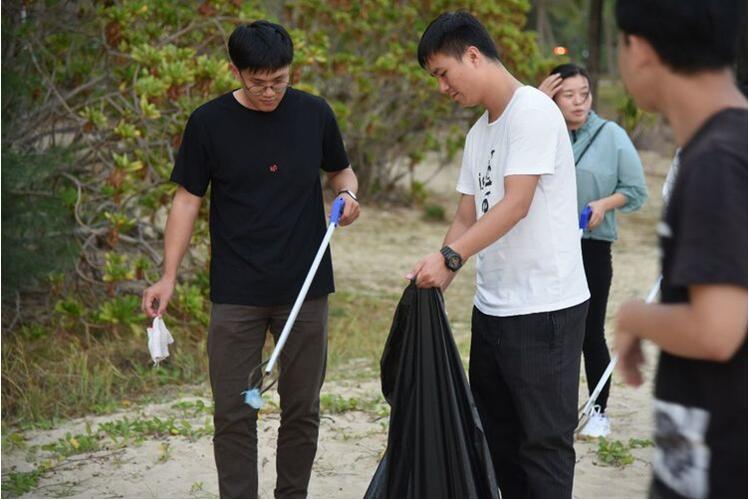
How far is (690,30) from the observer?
1909 millimetres

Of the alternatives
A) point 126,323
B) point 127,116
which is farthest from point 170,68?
point 126,323

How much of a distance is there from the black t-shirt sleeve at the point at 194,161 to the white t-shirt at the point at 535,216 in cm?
88

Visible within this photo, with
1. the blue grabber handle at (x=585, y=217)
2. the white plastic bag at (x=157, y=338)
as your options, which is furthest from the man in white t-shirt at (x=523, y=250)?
the blue grabber handle at (x=585, y=217)

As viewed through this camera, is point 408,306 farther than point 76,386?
No

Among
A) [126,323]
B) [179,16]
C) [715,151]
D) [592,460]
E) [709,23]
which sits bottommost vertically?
[592,460]

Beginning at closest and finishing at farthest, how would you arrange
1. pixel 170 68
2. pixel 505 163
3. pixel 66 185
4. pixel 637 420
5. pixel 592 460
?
pixel 505 163 < pixel 592 460 < pixel 637 420 < pixel 170 68 < pixel 66 185

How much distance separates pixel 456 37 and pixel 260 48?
0.61 m

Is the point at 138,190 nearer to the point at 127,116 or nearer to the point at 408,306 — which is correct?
the point at 127,116

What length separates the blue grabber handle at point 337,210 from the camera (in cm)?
358

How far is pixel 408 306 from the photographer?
329cm

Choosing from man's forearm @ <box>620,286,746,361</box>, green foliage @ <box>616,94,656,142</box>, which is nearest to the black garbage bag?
man's forearm @ <box>620,286,746,361</box>

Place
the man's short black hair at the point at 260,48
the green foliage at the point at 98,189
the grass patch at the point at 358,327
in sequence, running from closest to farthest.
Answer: the man's short black hair at the point at 260,48
the green foliage at the point at 98,189
the grass patch at the point at 358,327

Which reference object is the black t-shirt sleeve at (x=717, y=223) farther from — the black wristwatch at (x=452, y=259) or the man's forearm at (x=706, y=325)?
the black wristwatch at (x=452, y=259)

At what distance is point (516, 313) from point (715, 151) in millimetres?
1424
